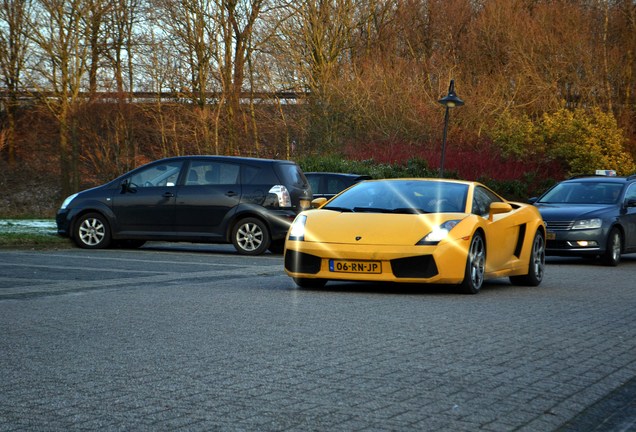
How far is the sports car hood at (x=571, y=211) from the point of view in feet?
64.8

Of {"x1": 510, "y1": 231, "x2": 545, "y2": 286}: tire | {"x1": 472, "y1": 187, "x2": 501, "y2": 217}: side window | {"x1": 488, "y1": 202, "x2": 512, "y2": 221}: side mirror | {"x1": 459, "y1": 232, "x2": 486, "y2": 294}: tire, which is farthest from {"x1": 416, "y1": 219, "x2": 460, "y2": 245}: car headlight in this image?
{"x1": 510, "y1": 231, "x2": 545, "y2": 286}: tire

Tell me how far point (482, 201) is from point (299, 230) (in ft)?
8.15

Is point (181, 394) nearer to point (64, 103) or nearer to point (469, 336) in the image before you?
point (469, 336)

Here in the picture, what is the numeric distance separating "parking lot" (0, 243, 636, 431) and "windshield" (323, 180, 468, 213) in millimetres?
962

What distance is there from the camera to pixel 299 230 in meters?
12.7

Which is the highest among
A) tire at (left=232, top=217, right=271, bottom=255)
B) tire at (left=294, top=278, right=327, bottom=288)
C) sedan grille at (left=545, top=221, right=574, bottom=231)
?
sedan grille at (left=545, top=221, right=574, bottom=231)

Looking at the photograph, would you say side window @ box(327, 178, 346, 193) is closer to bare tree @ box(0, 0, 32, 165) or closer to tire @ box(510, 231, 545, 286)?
tire @ box(510, 231, 545, 286)

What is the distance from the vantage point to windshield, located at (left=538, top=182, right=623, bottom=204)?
2108cm

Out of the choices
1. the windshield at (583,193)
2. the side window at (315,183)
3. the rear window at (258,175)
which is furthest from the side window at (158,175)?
the windshield at (583,193)

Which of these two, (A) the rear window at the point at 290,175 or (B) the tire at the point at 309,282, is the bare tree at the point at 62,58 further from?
(B) the tire at the point at 309,282

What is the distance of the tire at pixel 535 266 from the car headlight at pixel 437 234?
7.30 feet

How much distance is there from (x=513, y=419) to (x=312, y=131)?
40.1 meters

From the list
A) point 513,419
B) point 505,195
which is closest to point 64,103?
point 505,195

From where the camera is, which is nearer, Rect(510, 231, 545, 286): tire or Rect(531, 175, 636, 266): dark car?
Rect(510, 231, 545, 286): tire
